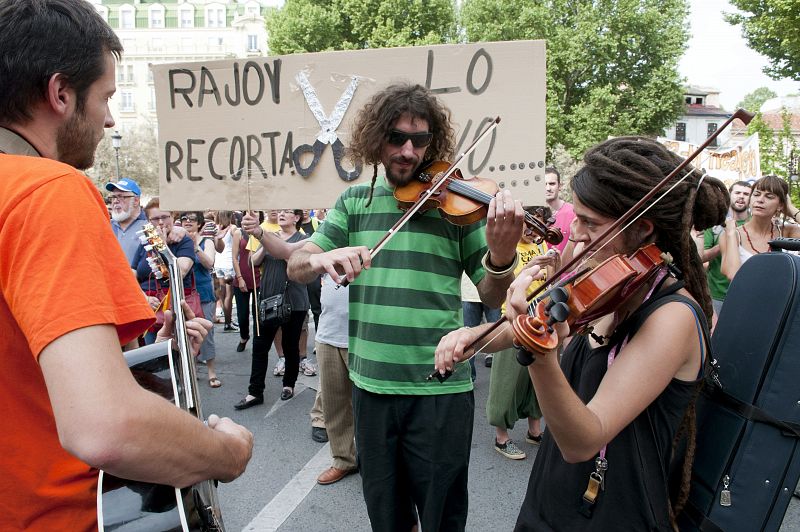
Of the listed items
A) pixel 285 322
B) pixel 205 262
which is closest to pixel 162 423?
pixel 285 322

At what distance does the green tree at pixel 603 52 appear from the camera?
77.1ft

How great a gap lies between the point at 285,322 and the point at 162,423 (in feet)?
14.3

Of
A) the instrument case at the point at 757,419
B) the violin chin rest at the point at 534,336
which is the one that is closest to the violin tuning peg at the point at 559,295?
the violin chin rest at the point at 534,336

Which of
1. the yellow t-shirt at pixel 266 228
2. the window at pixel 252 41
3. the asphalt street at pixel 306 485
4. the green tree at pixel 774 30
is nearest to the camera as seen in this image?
the asphalt street at pixel 306 485

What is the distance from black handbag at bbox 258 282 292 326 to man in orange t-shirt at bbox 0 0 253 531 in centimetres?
394

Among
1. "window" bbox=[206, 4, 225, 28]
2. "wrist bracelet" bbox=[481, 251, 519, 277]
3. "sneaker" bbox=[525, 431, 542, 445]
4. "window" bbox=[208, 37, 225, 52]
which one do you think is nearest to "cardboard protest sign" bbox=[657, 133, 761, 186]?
"sneaker" bbox=[525, 431, 542, 445]

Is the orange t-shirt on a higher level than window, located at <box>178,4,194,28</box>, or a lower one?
lower

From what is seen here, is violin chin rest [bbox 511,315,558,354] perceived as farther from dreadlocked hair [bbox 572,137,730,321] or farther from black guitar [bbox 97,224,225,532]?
black guitar [bbox 97,224,225,532]

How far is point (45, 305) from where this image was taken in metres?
0.85

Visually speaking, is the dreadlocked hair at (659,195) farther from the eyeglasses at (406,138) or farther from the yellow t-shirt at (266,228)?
the yellow t-shirt at (266,228)

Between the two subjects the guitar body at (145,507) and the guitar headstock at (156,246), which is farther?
the guitar headstock at (156,246)

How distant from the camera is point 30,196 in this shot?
2.86 ft

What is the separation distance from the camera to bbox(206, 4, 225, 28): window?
68.1m

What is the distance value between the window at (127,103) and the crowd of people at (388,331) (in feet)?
210
